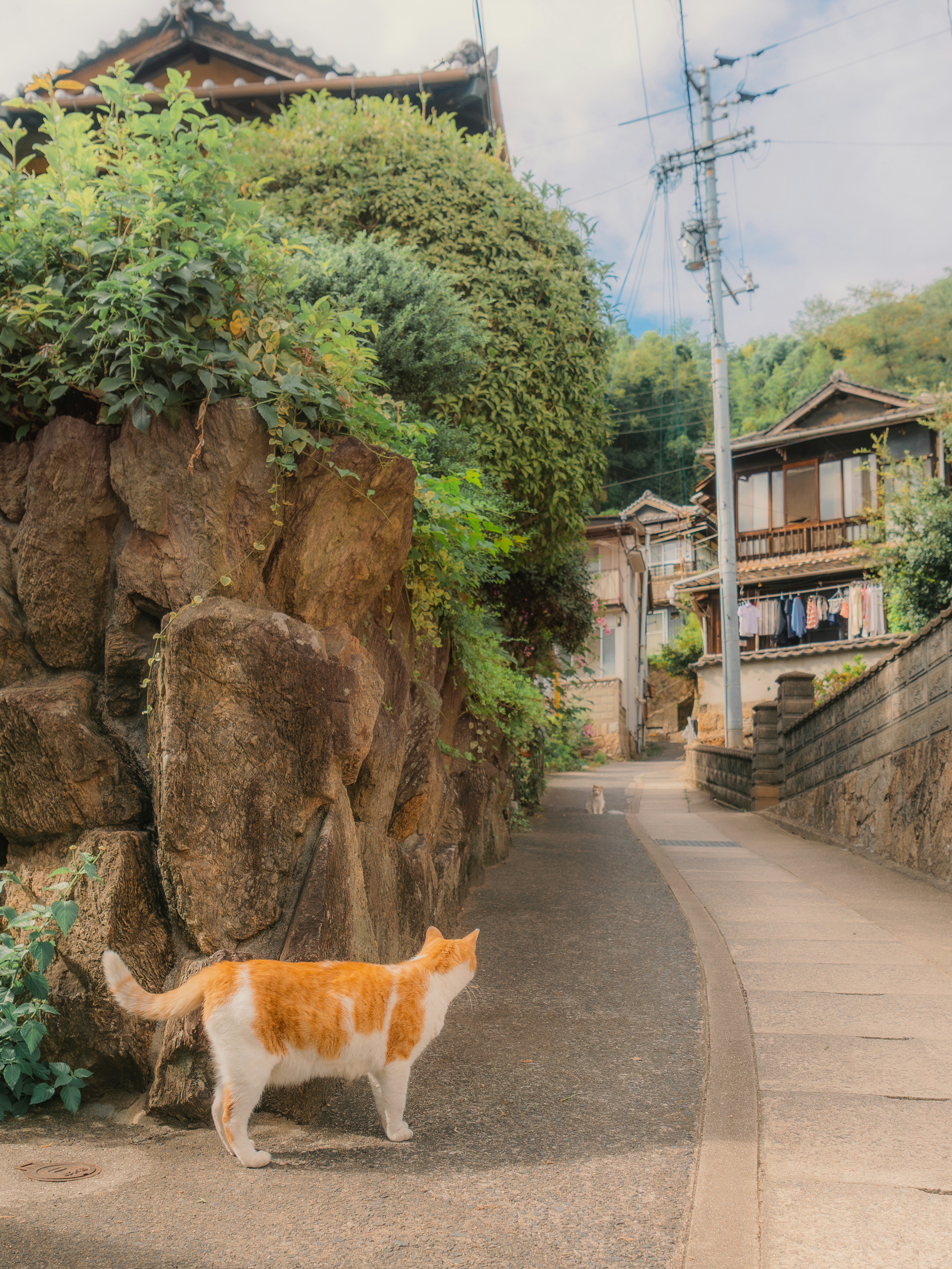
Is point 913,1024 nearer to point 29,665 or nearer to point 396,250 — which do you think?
point 29,665

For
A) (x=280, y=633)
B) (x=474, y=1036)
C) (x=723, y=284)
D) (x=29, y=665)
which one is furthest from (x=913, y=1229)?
(x=723, y=284)

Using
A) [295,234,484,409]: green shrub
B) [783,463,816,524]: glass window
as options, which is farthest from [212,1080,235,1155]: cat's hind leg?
[783,463,816,524]: glass window

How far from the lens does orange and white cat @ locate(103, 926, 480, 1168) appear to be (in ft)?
11.0

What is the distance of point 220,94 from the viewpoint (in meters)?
13.2

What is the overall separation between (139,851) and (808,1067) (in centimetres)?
344

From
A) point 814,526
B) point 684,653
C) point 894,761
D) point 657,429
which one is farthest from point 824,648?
point 657,429

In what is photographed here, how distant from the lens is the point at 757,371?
5644cm

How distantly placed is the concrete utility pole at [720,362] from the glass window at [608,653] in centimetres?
1531

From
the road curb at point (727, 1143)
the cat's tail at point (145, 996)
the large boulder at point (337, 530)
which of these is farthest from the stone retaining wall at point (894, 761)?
the cat's tail at point (145, 996)

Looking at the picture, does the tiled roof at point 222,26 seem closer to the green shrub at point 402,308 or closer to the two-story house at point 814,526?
the green shrub at point 402,308

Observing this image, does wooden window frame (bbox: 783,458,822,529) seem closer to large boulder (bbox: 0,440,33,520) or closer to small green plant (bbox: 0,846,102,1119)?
large boulder (bbox: 0,440,33,520)

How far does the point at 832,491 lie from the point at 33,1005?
28229 mm

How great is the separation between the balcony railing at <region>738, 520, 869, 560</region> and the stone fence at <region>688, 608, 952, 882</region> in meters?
11.3

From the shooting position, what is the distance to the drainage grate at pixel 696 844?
42.3 feet
